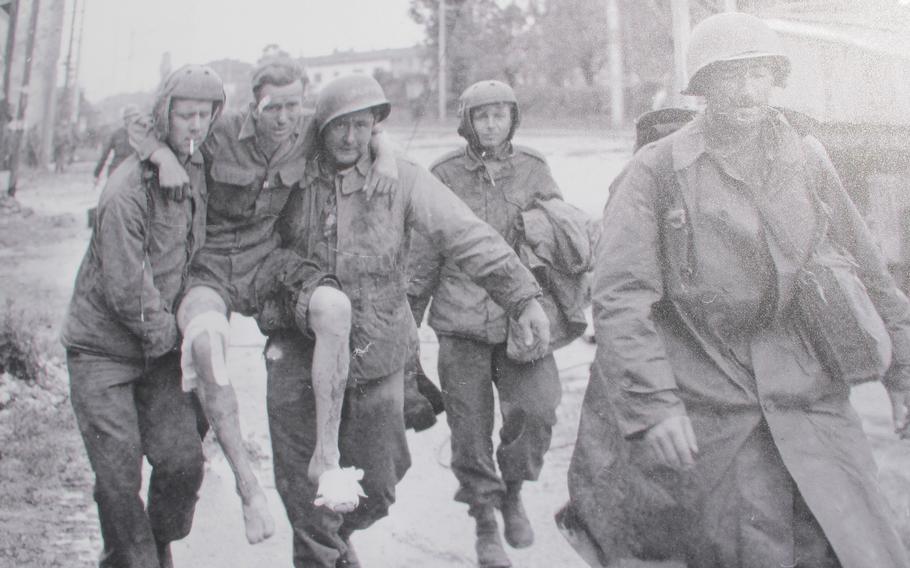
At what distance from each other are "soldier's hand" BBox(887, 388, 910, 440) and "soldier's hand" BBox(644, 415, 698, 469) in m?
0.68

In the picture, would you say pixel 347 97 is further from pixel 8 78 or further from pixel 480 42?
pixel 480 42

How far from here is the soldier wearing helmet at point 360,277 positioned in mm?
3586

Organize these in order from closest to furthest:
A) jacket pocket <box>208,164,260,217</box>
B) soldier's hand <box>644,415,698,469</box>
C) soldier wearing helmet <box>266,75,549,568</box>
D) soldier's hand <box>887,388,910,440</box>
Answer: soldier's hand <box>644,415,698,469</box>
soldier's hand <box>887,388,910,440</box>
jacket pocket <box>208,164,260,217</box>
soldier wearing helmet <box>266,75,549,568</box>

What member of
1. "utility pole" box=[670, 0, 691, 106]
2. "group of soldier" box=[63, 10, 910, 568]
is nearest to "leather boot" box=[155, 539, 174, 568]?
"group of soldier" box=[63, 10, 910, 568]

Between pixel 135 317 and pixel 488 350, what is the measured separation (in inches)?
71.3

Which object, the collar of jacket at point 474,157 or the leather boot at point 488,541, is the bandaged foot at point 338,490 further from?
the collar of jacket at point 474,157

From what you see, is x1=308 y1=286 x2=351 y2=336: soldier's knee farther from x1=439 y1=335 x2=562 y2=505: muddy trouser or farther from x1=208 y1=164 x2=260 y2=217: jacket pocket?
x1=439 y1=335 x2=562 y2=505: muddy trouser

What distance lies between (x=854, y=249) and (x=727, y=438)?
70 cm

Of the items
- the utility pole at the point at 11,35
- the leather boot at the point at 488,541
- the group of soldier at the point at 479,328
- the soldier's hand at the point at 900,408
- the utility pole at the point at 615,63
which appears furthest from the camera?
the utility pole at the point at 615,63


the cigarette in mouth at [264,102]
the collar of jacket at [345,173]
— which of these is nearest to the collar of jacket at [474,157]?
the collar of jacket at [345,173]

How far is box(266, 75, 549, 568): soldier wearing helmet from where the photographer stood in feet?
11.8

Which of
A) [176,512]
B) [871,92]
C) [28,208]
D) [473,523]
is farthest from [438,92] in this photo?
[176,512]

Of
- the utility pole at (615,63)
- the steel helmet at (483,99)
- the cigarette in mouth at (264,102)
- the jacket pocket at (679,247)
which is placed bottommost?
the jacket pocket at (679,247)

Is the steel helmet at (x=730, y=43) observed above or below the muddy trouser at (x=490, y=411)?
above
